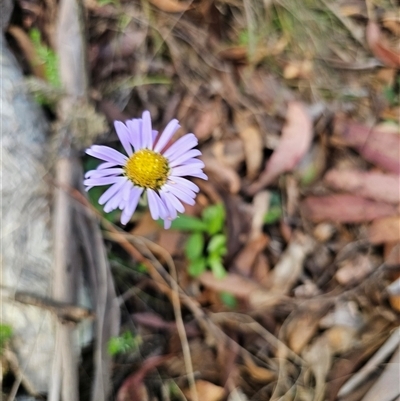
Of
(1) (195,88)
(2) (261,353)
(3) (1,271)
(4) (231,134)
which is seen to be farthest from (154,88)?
(2) (261,353)

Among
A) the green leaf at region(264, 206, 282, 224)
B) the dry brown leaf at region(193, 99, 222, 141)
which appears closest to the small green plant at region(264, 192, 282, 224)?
the green leaf at region(264, 206, 282, 224)

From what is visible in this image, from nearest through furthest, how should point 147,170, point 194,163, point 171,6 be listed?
1. point 194,163
2. point 147,170
3. point 171,6

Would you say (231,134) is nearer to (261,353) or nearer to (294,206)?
(294,206)

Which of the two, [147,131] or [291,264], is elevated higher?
[147,131]

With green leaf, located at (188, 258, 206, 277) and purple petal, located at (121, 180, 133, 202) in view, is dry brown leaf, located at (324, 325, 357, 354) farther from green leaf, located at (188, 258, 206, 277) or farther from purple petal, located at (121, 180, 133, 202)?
purple petal, located at (121, 180, 133, 202)

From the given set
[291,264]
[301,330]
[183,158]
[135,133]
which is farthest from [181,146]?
[301,330]

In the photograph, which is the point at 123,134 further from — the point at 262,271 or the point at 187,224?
the point at 262,271

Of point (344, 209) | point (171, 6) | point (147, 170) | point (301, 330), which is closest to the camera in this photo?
point (147, 170)
